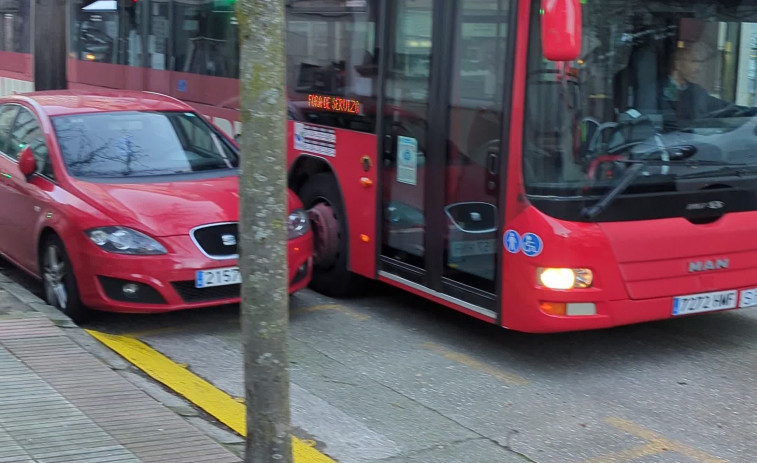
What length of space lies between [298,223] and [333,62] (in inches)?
54.1

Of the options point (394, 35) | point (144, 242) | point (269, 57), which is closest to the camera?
point (269, 57)

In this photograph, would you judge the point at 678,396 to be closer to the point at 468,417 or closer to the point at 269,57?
the point at 468,417

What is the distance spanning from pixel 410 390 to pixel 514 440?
0.95 meters

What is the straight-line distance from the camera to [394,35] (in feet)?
24.8

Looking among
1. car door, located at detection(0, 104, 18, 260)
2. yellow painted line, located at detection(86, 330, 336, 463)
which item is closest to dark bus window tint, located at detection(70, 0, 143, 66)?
car door, located at detection(0, 104, 18, 260)

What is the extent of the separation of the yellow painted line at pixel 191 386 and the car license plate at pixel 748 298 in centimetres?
324

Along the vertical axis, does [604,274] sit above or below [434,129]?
below

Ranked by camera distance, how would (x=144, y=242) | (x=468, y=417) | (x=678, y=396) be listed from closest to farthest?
(x=468, y=417)
(x=678, y=396)
(x=144, y=242)

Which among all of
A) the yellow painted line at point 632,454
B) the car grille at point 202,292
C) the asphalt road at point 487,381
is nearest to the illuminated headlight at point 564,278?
the asphalt road at point 487,381

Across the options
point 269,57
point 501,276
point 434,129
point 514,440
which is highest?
point 269,57

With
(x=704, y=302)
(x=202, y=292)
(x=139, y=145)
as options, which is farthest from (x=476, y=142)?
(x=139, y=145)

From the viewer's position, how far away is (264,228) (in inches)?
169

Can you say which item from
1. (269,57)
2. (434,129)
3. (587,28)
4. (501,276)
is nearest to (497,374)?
(501,276)

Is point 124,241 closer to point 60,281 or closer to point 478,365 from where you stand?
point 60,281
